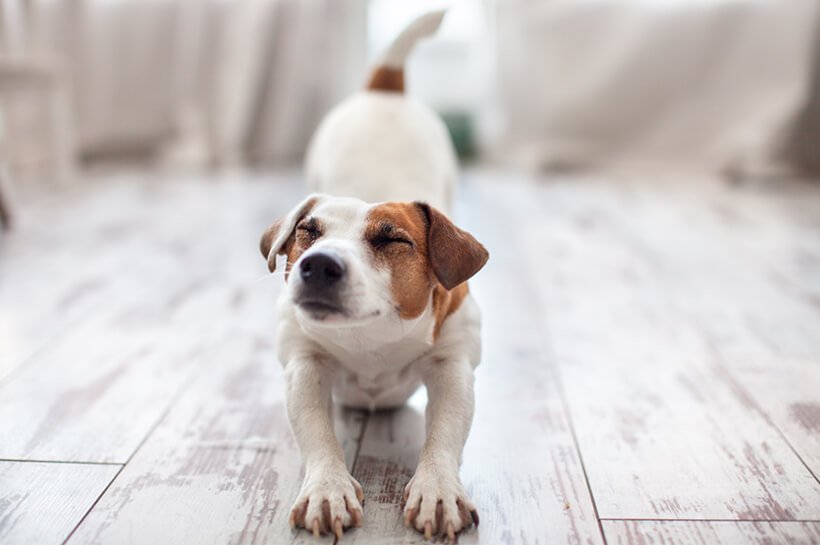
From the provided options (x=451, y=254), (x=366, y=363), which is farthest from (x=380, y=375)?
(x=451, y=254)

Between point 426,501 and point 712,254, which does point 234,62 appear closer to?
point 712,254

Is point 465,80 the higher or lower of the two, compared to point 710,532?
lower

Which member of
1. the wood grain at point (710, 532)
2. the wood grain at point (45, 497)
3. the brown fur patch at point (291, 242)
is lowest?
the wood grain at point (45, 497)

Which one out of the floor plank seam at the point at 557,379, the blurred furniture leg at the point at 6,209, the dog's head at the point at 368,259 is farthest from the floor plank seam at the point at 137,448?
the blurred furniture leg at the point at 6,209

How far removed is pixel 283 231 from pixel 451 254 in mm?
241

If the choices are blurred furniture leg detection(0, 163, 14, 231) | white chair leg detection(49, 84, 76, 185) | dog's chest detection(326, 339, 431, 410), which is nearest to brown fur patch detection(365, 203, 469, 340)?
dog's chest detection(326, 339, 431, 410)

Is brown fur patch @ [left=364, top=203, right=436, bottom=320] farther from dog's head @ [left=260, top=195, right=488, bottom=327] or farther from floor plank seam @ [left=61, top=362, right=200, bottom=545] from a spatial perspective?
floor plank seam @ [left=61, top=362, right=200, bottom=545]

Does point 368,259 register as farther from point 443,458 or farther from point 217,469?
point 217,469

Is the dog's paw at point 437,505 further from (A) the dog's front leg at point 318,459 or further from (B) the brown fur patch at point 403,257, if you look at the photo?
(B) the brown fur patch at point 403,257

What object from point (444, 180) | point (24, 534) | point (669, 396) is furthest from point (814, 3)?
point (24, 534)

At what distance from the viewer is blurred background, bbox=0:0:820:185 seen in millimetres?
3527

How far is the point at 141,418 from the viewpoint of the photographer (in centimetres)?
134

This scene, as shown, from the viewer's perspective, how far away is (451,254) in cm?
112

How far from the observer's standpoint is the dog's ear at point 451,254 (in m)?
1.11
